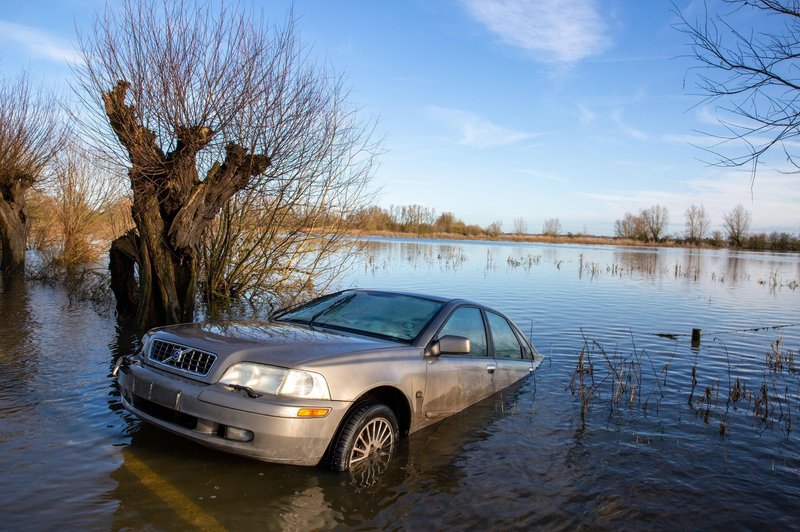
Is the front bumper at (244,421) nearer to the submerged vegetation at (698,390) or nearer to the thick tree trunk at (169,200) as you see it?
the submerged vegetation at (698,390)

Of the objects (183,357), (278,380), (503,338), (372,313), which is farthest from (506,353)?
(183,357)

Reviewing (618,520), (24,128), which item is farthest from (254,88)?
(24,128)

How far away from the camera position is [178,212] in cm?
910

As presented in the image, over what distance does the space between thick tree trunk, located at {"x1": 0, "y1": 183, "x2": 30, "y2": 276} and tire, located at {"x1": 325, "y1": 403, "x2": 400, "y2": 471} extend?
1976 cm

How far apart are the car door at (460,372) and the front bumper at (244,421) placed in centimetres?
121

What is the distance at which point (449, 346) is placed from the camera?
16.0 ft

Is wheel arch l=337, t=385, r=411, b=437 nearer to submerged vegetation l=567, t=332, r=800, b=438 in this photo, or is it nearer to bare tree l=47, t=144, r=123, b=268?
submerged vegetation l=567, t=332, r=800, b=438

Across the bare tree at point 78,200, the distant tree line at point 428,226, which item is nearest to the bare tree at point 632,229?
the distant tree line at point 428,226

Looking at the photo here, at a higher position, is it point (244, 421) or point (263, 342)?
point (263, 342)

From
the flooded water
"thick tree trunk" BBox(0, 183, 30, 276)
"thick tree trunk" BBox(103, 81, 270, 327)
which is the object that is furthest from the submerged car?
"thick tree trunk" BBox(0, 183, 30, 276)

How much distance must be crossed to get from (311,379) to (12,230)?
2072 centimetres

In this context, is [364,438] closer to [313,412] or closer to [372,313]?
[313,412]

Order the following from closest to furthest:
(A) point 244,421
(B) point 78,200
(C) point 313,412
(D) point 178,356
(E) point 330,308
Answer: (A) point 244,421 → (C) point 313,412 → (D) point 178,356 → (E) point 330,308 → (B) point 78,200

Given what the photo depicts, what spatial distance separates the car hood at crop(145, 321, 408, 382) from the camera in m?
3.90
